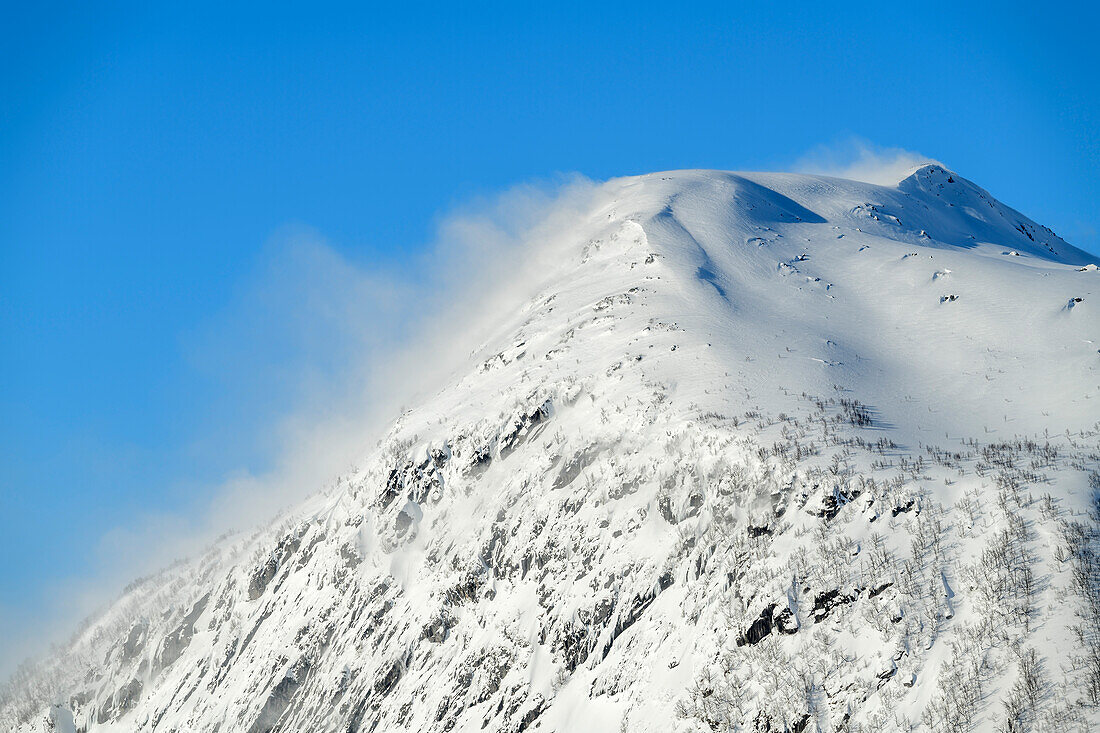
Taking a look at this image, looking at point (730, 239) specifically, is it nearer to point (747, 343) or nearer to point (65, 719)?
point (747, 343)

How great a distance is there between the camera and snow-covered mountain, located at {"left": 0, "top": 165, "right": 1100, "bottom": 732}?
2297 centimetres

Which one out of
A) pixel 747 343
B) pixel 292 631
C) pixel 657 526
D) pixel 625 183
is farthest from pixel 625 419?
pixel 625 183

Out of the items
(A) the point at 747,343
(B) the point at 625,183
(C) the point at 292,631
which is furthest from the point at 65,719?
(B) the point at 625,183

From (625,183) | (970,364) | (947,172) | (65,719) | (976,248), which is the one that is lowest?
(65,719)

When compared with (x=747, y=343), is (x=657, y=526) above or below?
below

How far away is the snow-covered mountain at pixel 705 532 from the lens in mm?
22969

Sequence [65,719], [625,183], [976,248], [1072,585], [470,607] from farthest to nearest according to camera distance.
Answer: [625,183] → [976,248] → [65,719] → [470,607] → [1072,585]

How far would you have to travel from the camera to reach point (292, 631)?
1989 inches

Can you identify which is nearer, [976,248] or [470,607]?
[470,607]

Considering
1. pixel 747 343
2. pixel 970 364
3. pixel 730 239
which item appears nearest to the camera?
pixel 970 364

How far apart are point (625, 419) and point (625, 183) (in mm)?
85016

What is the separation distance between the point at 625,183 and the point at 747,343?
248ft

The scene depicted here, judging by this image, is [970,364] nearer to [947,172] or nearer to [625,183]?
[625,183]

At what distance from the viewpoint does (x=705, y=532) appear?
1280 inches
